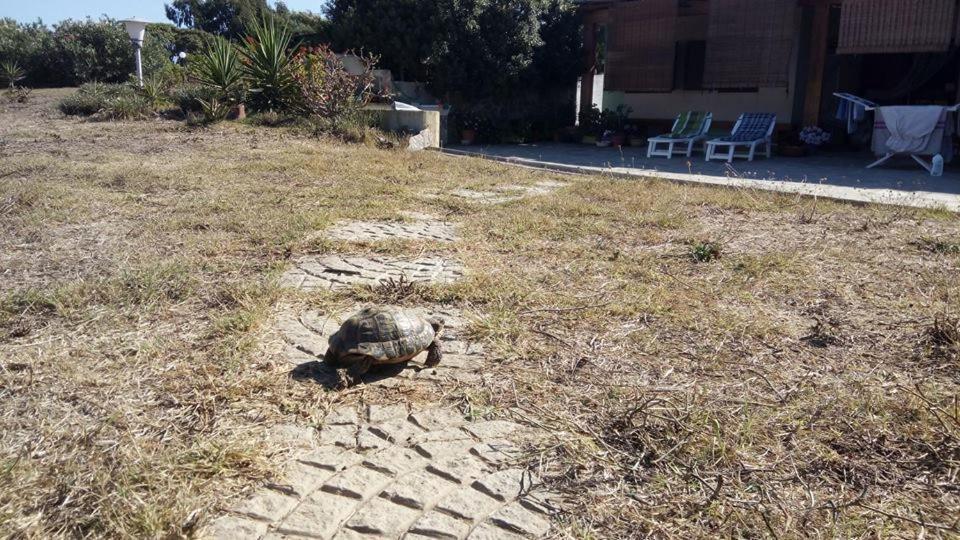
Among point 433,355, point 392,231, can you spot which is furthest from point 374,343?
point 392,231

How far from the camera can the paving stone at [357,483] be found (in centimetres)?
208


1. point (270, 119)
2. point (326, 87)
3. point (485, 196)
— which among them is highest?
point (326, 87)

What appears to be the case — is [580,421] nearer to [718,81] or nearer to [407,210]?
[407,210]

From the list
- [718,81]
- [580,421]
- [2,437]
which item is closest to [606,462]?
[580,421]

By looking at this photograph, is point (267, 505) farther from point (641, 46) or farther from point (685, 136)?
point (641, 46)

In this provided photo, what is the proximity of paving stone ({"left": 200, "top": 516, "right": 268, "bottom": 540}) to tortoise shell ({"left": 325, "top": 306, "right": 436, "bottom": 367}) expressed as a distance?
3.09 feet

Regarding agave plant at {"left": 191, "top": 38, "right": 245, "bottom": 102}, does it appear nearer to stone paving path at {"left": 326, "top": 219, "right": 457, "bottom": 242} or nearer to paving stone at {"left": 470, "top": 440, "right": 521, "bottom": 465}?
stone paving path at {"left": 326, "top": 219, "right": 457, "bottom": 242}

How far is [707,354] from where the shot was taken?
3066 millimetres

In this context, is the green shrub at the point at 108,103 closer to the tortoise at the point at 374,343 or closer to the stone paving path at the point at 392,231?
the stone paving path at the point at 392,231

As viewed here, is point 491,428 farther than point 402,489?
Yes

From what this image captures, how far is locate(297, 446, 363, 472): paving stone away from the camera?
2.22m

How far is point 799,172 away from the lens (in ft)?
30.7

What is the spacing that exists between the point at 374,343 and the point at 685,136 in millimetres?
10360

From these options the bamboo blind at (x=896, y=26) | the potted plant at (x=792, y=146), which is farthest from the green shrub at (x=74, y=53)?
the bamboo blind at (x=896, y=26)
